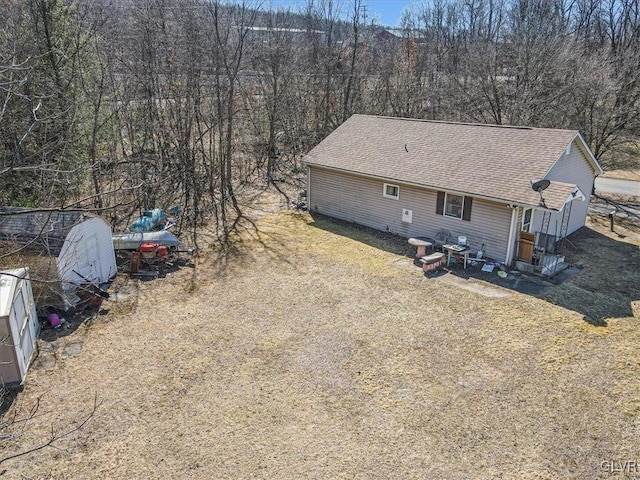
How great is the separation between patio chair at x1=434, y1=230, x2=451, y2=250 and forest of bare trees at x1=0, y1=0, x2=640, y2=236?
7530 mm

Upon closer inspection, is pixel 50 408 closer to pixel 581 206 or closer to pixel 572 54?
pixel 581 206

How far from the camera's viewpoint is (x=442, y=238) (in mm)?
14117

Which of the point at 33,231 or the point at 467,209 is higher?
the point at 33,231

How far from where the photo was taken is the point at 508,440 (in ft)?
22.7

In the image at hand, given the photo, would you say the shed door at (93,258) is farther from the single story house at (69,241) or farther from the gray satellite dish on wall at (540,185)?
Answer: the gray satellite dish on wall at (540,185)

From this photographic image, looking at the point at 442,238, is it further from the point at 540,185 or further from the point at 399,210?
the point at 540,185

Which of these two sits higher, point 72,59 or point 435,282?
point 72,59

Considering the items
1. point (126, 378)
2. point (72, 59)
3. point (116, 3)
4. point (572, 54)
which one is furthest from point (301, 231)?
point (572, 54)

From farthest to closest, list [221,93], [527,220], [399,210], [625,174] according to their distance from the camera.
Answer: [625,174]
[221,93]
[399,210]
[527,220]

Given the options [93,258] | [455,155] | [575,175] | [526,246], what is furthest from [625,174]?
[93,258]

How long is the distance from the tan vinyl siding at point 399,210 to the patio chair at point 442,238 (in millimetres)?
150

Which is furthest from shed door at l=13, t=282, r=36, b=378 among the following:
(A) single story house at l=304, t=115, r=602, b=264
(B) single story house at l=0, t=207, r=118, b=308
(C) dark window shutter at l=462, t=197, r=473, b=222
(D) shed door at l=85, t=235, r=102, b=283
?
(C) dark window shutter at l=462, t=197, r=473, b=222

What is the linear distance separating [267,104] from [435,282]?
614 inches

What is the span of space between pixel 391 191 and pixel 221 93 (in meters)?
9.10
